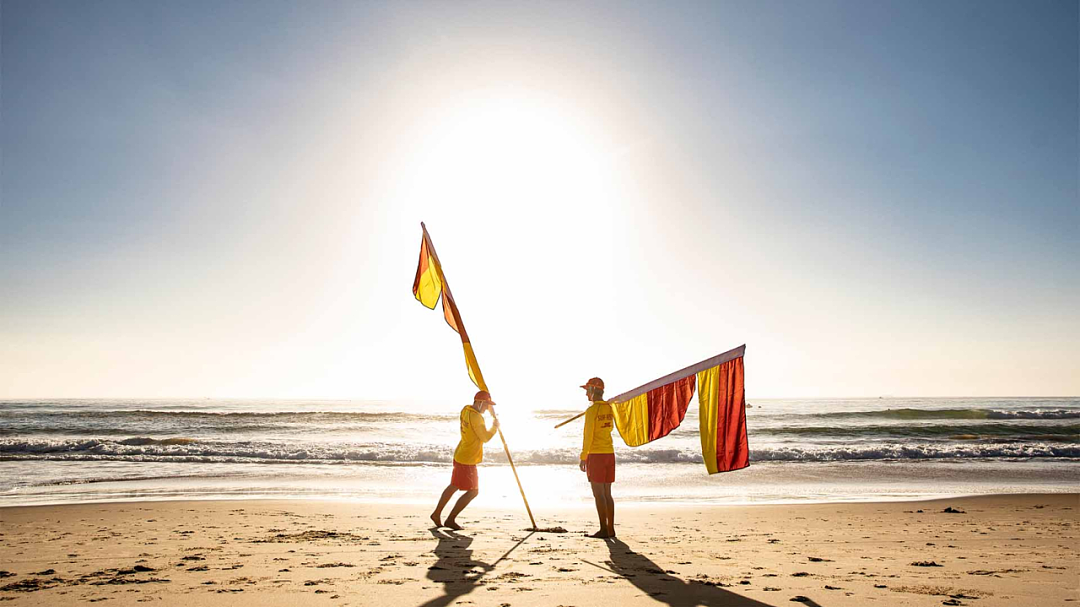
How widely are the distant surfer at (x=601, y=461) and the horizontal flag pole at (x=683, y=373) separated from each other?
0.98 ft

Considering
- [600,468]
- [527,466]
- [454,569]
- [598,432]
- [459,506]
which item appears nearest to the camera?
[454,569]

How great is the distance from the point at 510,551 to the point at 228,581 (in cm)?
286

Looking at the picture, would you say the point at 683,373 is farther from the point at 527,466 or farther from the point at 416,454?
the point at 416,454

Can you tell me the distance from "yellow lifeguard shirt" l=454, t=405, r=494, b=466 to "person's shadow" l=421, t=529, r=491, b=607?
1018 mm

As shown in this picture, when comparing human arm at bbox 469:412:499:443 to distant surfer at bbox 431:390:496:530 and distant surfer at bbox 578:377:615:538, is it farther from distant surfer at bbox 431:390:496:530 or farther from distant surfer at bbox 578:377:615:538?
distant surfer at bbox 578:377:615:538

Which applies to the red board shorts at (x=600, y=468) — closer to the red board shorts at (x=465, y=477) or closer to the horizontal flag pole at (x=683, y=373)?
the horizontal flag pole at (x=683, y=373)

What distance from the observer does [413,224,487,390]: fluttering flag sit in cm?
865

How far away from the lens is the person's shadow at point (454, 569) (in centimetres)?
515

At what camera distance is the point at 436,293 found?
9164 mm

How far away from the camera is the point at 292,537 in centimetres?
769

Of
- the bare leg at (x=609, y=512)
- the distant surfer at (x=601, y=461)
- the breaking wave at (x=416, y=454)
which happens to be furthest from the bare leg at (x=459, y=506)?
the breaking wave at (x=416, y=454)

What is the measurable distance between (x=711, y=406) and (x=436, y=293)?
4.45 metres

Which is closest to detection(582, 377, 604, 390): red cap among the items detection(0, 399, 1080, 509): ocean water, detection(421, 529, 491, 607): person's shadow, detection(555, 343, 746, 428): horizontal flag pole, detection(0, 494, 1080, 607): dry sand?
Answer: detection(555, 343, 746, 428): horizontal flag pole

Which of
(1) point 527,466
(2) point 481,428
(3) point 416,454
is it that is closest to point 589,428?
(2) point 481,428
